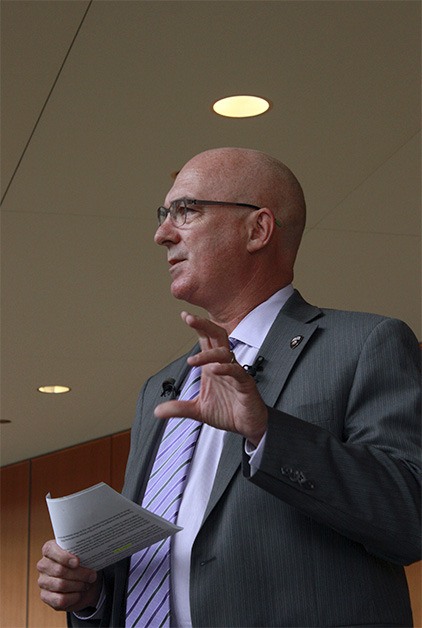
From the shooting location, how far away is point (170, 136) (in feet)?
13.5

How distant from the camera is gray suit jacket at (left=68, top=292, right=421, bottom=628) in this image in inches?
65.6

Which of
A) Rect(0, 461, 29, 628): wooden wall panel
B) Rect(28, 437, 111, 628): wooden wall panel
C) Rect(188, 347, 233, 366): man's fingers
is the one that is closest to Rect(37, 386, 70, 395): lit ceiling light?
Rect(28, 437, 111, 628): wooden wall panel

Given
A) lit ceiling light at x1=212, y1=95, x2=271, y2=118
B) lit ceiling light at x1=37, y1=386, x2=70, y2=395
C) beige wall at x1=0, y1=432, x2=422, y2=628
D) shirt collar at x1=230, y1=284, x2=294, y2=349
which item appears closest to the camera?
shirt collar at x1=230, y1=284, x2=294, y2=349

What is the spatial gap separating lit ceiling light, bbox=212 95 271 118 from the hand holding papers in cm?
226

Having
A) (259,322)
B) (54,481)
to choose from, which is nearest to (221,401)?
(259,322)

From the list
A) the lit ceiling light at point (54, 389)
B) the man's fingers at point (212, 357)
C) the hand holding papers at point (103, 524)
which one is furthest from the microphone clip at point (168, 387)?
the lit ceiling light at point (54, 389)

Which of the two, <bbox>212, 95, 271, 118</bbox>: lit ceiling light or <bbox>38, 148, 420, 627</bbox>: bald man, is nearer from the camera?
<bbox>38, 148, 420, 627</bbox>: bald man

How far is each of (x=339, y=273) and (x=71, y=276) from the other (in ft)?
4.56

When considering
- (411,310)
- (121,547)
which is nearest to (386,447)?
(121,547)

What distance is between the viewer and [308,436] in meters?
1.68

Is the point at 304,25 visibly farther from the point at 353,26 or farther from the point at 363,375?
the point at 363,375

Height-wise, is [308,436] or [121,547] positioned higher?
[308,436]

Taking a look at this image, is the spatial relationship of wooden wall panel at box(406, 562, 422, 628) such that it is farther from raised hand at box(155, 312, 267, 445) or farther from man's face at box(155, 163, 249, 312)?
raised hand at box(155, 312, 267, 445)

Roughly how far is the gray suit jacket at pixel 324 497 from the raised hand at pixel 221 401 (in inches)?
1.5
